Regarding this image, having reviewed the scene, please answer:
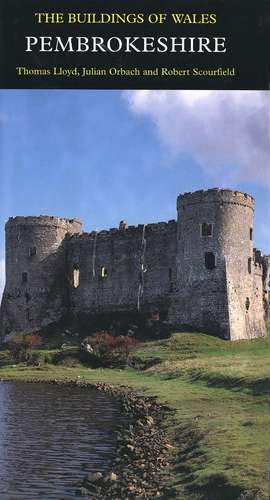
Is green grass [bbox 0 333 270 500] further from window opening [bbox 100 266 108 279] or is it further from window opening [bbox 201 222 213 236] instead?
window opening [bbox 100 266 108 279]

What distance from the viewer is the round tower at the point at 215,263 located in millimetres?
51250

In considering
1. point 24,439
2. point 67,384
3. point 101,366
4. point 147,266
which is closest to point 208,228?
point 147,266

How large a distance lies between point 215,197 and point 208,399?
2712 centimetres

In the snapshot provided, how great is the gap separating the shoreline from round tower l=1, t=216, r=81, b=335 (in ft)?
113

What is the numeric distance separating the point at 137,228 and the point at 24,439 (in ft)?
123

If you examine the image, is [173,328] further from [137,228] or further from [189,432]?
[189,432]

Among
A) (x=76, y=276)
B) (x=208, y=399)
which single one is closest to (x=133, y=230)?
(x=76, y=276)

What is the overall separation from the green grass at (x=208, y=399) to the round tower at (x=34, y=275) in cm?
1065

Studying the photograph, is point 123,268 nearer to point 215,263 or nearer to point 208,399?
point 215,263

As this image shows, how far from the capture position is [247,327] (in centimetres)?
5350

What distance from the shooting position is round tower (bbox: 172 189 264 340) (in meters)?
51.2

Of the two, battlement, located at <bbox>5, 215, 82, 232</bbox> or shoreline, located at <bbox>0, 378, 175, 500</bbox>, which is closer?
shoreline, located at <bbox>0, 378, 175, 500</bbox>

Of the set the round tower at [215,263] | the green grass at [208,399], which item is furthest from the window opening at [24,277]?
the round tower at [215,263]

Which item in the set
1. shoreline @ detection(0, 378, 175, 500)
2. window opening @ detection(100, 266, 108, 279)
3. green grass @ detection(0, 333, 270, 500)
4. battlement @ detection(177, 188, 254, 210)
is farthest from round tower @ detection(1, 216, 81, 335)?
shoreline @ detection(0, 378, 175, 500)
